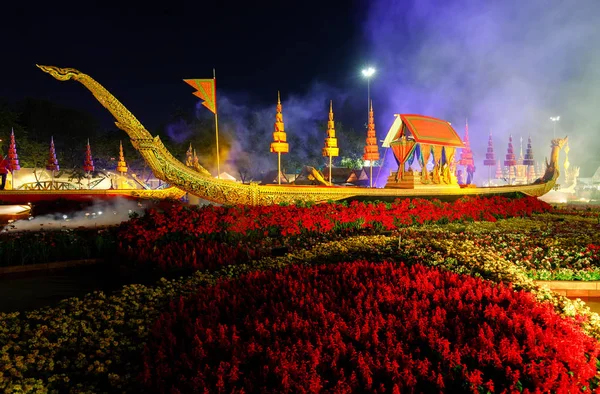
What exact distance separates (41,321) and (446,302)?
14.2ft

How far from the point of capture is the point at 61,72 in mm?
7703

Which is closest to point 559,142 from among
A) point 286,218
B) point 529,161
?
point 286,218

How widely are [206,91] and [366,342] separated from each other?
8.92 metres

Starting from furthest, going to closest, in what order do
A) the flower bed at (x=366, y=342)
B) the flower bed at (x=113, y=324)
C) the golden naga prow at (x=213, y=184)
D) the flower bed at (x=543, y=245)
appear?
the golden naga prow at (x=213, y=184) → the flower bed at (x=543, y=245) → the flower bed at (x=113, y=324) → the flower bed at (x=366, y=342)

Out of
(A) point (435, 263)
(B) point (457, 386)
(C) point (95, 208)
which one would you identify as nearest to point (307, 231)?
(A) point (435, 263)

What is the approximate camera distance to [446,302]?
12.6ft

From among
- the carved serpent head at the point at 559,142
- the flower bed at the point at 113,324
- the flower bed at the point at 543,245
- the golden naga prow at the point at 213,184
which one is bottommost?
the flower bed at the point at 113,324

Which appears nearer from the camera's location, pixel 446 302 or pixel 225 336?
pixel 225 336

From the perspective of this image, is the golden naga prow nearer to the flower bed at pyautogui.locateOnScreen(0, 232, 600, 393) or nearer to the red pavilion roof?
the red pavilion roof

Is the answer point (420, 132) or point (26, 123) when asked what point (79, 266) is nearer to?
point (420, 132)

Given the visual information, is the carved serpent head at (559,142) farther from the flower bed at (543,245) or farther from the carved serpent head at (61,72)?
the carved serpent head at (61,72)

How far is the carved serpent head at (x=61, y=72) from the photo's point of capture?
749cm

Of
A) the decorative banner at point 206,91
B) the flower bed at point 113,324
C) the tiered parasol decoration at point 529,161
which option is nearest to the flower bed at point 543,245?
the flower bed at point 113,324

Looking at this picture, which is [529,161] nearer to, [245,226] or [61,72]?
[245,226]
